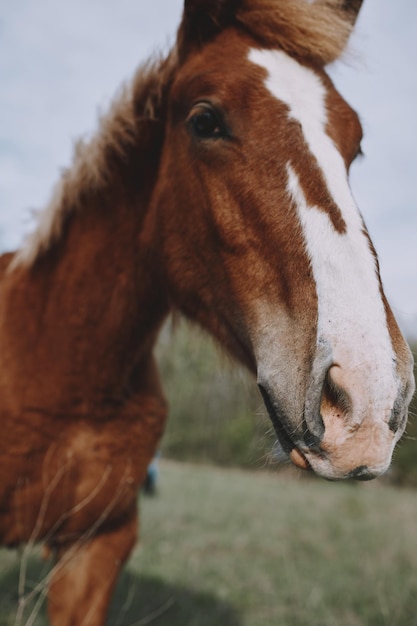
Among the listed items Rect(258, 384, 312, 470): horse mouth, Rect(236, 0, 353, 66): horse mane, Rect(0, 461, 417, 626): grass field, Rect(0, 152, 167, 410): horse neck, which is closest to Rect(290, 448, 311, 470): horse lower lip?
Rect(258, 384, 312, 470): horse mouth

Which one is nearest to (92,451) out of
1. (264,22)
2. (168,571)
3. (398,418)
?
(398,418)

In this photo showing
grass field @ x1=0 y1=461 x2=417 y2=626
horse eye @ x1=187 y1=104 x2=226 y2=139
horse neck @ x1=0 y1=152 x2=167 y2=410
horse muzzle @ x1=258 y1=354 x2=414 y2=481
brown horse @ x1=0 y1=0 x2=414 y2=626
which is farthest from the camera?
grass field @ x1=0 y1=461 x2=417 y2=626

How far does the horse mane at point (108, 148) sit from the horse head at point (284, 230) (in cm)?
22

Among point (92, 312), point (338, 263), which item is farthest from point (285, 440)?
point (92, 312)

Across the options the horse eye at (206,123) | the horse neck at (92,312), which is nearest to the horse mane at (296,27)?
the horse eye at (206,123)

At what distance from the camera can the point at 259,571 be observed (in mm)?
5695

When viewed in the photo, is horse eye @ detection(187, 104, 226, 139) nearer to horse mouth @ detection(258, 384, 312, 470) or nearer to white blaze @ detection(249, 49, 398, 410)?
white blaze @ detection(249, 49, 398, 410)

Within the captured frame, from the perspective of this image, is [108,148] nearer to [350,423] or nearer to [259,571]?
[350,423]

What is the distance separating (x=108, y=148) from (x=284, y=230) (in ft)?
4.50

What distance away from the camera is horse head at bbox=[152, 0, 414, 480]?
1534 millimetres

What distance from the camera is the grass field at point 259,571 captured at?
425cm

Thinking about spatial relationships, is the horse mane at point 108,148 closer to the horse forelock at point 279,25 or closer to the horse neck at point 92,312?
the horse neck at point 92,312

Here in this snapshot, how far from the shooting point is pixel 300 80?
7.00 ft

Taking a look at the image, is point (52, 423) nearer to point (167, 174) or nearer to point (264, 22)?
point (167, 174)
